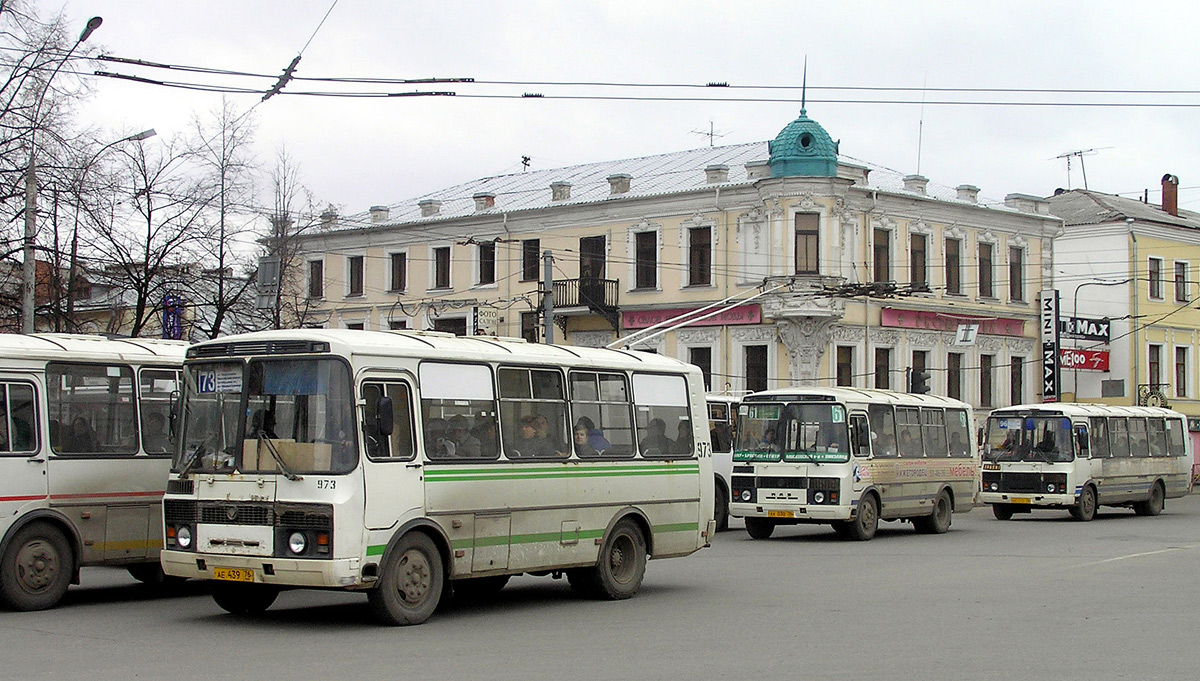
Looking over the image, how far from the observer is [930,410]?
2800 centimetres

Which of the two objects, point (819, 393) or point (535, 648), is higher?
point (819, 393)

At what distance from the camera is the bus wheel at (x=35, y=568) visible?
13703 mm

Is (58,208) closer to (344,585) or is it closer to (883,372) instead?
(344,585)

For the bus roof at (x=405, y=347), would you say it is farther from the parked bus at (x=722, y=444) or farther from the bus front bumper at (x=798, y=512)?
the parked bus at (x=722, y=444)

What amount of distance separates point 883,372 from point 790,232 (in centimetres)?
614

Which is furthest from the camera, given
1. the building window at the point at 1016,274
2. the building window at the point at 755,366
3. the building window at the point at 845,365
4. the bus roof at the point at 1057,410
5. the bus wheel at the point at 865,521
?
the building window at the point at 1016,274

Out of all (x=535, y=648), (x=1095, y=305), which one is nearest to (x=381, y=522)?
(x=535, y=648)

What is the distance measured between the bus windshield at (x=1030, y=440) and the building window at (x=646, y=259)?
17.1m

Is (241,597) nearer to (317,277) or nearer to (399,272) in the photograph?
(399,272)

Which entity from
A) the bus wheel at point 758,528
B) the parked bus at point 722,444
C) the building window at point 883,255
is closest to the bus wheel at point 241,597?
the bus wheel at point 758,528

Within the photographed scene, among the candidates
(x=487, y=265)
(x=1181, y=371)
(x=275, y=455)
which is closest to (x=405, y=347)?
(x=275, y=455)

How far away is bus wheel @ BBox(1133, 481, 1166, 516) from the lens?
35.0 m

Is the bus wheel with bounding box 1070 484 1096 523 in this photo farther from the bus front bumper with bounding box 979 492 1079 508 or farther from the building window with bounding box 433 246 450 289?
the building window with bounding box 433 246 450 289

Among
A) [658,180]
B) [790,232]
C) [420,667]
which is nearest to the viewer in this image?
[420,667]
